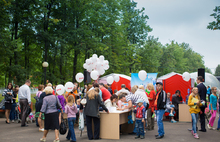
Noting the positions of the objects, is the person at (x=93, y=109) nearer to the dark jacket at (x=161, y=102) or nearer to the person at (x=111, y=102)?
the person at (x=111, y=102)

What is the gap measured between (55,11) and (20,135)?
19.0m

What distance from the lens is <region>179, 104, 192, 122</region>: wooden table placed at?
13.1m

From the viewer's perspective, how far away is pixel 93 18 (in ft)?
92.3

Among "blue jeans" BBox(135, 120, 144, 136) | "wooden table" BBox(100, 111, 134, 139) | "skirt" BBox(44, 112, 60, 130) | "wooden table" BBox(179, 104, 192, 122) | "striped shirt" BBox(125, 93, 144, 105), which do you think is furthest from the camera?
"wooden table" BBox(179, 104, 192, 122)

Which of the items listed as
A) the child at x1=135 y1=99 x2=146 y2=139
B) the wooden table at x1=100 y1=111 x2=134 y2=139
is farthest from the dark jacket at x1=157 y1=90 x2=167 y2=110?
the wooden table at x1=100 y1=111 x2=134 y2=139

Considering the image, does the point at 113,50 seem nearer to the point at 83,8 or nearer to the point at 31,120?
the point at 83,8

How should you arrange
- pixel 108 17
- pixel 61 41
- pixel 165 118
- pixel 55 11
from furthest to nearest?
1. pixel 108 17
2. pixel 55 11
3. pixel 61 41
4. pixel 165 118

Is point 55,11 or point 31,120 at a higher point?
point 55,11

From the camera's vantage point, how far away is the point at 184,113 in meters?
13.2

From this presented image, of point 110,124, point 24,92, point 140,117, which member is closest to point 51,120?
point 110,124

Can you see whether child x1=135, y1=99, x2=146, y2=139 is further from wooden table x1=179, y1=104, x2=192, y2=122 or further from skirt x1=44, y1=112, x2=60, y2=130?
wooden table x1=179, y1=104, x2=192, y2=122

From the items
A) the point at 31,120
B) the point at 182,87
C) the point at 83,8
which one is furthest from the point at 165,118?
the point at 83,8

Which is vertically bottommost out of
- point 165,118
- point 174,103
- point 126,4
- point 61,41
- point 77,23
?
point 165,118

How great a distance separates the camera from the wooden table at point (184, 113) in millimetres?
13090
